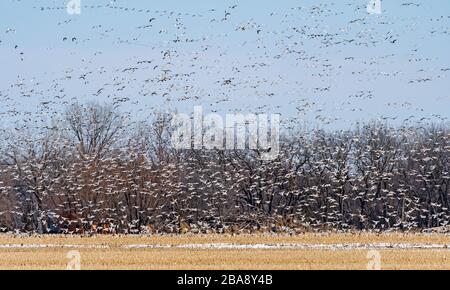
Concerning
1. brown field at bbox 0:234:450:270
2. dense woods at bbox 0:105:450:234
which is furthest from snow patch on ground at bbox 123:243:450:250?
dense woods at bbox 0:105:450:234

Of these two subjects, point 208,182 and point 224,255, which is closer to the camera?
point 224,255

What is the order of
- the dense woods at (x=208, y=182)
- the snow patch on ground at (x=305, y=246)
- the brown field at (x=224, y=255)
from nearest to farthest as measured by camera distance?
the brown field at (x=224, y=255) < the snow patch on ground at (x=305, y=246) < the dense woods at (x=208, y=182)

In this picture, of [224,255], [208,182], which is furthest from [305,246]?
[208,182]

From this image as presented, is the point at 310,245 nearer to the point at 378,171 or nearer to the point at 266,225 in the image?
the point at 266,225

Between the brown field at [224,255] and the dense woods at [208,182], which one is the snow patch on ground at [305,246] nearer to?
the brown field at [224,255]

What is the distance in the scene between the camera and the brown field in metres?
23.8

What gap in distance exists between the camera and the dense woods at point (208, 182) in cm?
5203

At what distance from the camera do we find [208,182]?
5388cm

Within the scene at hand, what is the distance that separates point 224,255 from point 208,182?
2669cm

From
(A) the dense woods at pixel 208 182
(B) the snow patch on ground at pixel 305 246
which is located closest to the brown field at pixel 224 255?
(B) the snow patch on ground at pixel 305 246

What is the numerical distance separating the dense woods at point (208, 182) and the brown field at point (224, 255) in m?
12.0

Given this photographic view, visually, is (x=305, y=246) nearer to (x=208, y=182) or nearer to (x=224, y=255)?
(x=224, y=255)

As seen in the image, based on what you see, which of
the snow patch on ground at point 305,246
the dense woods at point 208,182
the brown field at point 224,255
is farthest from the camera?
the dense woods at point 208,182
